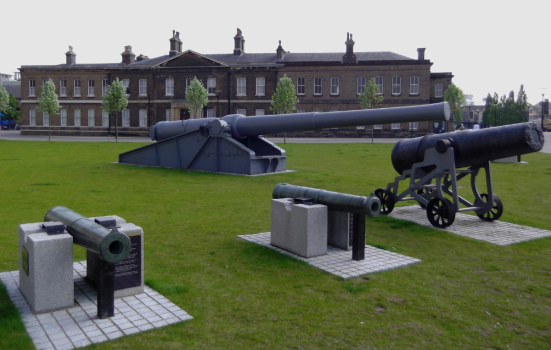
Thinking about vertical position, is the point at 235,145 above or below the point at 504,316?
above

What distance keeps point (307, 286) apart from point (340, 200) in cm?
156

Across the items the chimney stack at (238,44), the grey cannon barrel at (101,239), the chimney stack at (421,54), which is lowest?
the grey cannon barrel at (101,239)

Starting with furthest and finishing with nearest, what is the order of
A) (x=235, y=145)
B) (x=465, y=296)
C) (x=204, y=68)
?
1. (x=204, y=68)
2. (x=235, y=145)
3. (x=465, y=296)

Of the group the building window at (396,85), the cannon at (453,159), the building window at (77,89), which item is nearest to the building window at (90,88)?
the building window at (77,89)

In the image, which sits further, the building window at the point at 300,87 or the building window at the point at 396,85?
the building window at the point at 300,87

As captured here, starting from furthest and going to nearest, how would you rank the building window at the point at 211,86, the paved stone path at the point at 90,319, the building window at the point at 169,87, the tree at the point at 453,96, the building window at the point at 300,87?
the tree at the point at 453,96, the building window at the point at 169,87, the building window at the point at 300,87, the building window at the point at 211,86, the paved stone path at the point at 90,319

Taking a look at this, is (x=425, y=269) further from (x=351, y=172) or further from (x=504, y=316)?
(x=351, y=172)

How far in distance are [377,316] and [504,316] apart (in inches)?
52.7

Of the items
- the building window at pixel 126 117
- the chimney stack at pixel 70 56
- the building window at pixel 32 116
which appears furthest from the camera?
the chimney stack at pixel 70 56

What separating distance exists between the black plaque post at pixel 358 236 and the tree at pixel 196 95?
149 ft

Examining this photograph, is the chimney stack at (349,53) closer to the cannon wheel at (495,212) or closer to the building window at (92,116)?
the building window at (92,116)

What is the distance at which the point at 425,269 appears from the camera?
7.04m

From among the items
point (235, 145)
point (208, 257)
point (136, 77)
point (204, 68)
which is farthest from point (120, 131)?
point (208, 257)

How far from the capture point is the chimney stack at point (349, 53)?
5556 cm
